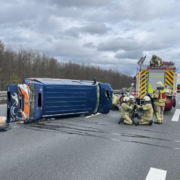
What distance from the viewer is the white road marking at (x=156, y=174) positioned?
128 inches

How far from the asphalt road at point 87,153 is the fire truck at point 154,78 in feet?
15.3

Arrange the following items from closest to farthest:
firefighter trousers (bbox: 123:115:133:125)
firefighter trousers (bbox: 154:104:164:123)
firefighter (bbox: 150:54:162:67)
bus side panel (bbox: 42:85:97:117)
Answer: bus side panel (bbox: 42:85:97:117) < firefighter trousers (bbox: 123:115:133:125) < firefighter trousers (bbox: 154:104:164:123) < firefighter (bbox: 150:54:162:67)

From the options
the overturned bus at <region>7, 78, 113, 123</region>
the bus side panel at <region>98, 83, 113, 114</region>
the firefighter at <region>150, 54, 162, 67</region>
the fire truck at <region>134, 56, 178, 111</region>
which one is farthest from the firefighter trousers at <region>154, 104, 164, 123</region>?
the firefighter at <region>150, 54, 162, 67</region>

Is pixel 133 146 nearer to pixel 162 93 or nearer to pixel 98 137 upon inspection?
pixel 98 137

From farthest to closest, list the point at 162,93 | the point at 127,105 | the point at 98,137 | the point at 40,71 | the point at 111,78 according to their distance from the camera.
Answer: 1. the point at 111,78
2. the point at 40,71
3. the point at 162,93
4. the point at 127,105
5. the point at 98,137

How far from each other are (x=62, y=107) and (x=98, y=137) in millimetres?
2507

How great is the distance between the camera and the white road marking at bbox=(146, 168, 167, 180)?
10.7ft

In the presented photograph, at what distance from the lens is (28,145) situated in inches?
183

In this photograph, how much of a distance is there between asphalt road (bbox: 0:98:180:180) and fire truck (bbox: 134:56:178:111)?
466cm

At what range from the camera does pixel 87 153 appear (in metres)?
4.26

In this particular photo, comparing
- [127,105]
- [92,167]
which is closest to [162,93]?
[127,105]

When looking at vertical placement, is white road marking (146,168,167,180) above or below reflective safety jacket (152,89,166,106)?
below

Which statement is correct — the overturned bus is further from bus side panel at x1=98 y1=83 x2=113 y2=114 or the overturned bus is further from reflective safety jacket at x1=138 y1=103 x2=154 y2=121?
reflective safety jacket at x1=138 y1=103 x2=154 y2=121

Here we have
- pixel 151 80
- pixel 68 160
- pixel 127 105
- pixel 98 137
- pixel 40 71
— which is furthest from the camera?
pixel 40 71
